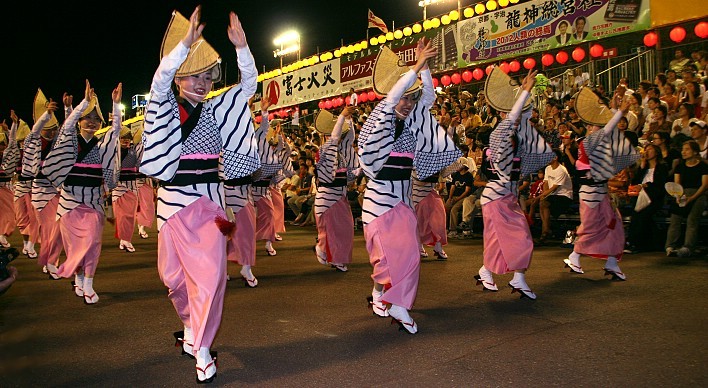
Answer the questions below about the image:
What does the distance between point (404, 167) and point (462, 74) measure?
513 inches

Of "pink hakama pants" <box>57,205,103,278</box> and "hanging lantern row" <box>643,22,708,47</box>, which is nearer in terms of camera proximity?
"pink hakama pants" <box>57,205,103,278</box>

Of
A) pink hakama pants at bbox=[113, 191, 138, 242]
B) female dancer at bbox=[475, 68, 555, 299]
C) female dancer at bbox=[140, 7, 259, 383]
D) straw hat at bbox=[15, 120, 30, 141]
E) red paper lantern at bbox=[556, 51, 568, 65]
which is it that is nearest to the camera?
female dancer at bbox=[140, 7, 259, 383]

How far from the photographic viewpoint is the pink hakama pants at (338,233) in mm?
8070

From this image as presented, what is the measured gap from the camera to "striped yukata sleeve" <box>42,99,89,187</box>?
6.50 meters

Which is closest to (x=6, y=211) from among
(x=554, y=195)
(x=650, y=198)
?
(x=554, y=195)

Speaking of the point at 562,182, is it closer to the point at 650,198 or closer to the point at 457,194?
the point at 650,198

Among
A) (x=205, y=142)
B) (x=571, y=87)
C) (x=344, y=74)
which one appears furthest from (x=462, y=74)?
(x=205, y=142)

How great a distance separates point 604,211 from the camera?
23.1 ft

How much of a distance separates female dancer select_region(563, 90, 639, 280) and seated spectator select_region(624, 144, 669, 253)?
2218mm

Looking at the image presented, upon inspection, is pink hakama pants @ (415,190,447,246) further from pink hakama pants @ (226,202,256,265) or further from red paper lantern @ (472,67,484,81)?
red paper lantern @ (472,67,484,81)

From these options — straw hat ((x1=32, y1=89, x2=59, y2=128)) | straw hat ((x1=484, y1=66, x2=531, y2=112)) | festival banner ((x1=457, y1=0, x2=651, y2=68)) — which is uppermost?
festival banner ((x1=457, y1=0, x2=651, y2=68))

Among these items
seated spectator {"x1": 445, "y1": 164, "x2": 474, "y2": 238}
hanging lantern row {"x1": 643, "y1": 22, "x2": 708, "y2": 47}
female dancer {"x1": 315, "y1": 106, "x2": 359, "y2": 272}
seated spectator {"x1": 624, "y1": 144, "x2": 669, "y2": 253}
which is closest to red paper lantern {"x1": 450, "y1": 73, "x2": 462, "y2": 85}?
hanging lantern row {"x1": 643, "y1": 22, "x2": 708, "y2": 47}

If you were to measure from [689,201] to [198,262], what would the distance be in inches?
290

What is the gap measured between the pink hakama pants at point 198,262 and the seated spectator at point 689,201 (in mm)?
7068
